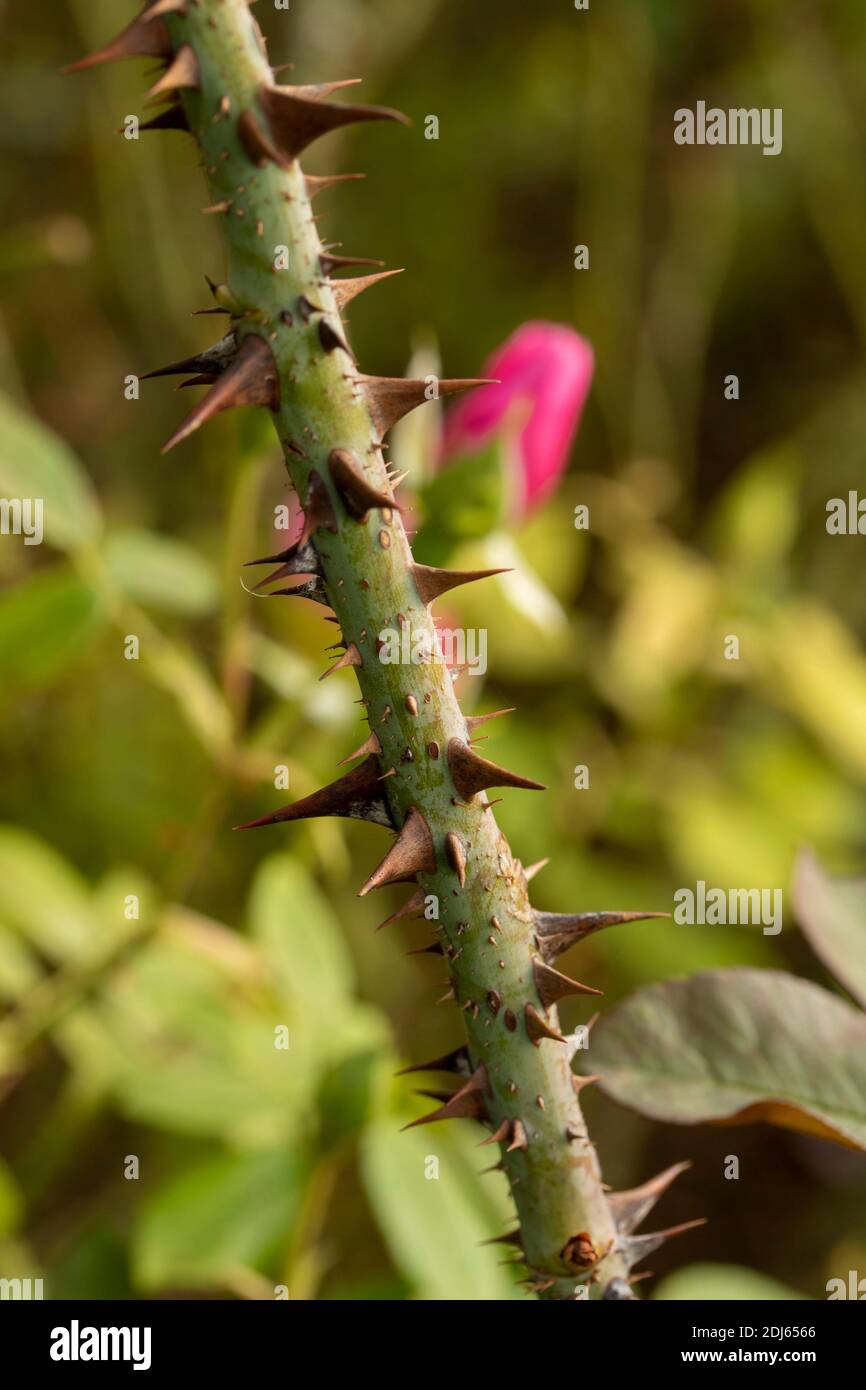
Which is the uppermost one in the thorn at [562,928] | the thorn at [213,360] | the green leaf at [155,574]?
the green leaf at [155,574]

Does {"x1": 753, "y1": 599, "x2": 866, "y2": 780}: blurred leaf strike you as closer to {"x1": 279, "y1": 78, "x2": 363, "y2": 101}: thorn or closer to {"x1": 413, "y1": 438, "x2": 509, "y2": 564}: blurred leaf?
{"x1": 413, "y1": 438, "x2": 509, "y2": 564}: blurred leaf

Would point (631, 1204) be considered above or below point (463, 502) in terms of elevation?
below

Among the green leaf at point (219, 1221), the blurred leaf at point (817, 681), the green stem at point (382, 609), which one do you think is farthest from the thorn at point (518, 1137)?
the blurred leaf at point (817, 681)

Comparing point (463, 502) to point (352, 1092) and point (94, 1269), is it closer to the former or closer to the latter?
point (352, 1092)

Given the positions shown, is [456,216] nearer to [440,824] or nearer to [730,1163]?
[730,1163]

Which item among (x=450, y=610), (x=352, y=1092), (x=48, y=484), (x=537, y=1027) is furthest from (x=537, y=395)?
(x=537, y=1027)

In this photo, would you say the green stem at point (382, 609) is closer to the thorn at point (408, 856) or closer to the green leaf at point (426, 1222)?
the thorn at point (408, 856)

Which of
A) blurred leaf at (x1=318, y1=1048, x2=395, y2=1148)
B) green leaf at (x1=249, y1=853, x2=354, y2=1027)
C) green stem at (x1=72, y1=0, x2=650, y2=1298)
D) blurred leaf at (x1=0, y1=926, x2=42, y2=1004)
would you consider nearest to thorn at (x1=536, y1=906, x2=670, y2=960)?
green stem at (x1=72, y1=0, x2=650, y2=1298)
